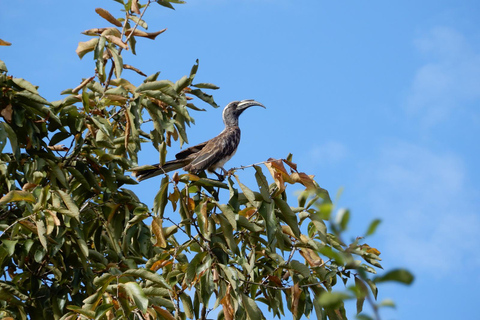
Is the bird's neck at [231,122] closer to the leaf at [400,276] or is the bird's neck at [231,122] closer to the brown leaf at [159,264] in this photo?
the brown leaf at [159,264]

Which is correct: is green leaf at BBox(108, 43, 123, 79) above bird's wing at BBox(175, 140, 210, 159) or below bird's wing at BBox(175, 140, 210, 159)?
below

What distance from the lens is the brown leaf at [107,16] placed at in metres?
4.79

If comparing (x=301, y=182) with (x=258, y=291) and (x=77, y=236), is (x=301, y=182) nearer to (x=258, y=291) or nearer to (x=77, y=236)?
(x=258, y=291)

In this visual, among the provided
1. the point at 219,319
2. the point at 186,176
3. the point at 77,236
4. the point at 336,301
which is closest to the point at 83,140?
the point at 77,236

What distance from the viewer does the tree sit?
12.2 ft

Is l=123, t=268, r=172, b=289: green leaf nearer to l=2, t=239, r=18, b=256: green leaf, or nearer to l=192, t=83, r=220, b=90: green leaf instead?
l=2, t=239, r=18, b=256: green leaf

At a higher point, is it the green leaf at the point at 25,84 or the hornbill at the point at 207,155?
the hornbill at the point at 207,155

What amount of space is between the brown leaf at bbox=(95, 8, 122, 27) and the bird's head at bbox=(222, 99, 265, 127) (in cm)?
286

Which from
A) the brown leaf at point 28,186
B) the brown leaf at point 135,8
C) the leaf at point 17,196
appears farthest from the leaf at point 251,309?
the brown leaf at point 135,8

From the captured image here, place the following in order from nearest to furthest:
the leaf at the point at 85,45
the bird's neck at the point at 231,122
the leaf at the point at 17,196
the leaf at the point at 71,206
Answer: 1. the leaf at the point at 17,196
2. the leaf at the point at 71,206
3. the leaf at the point at 85,45
4. the bird's neck at the point at 231,122

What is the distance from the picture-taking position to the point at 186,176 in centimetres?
379

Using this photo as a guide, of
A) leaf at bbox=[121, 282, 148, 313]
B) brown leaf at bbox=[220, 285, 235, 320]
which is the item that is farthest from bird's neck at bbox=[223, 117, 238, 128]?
leaf at bbox=[121, 282, 148, 313]

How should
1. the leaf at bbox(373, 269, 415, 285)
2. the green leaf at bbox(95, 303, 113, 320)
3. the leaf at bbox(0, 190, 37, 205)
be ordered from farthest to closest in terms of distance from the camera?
the leaf at bbox(0, 190, 37, 205) < the green leaf at bbox(95, 303, 113, 320) < the leaf at bbox(373, 269, 415, 285)

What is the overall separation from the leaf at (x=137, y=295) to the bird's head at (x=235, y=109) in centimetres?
440
